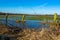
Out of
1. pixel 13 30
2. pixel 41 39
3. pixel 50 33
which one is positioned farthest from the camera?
pixel 13 30

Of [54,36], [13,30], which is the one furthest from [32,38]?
[13,30]

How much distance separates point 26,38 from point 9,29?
4378 millimetres

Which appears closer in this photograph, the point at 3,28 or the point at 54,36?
the point at 54,36

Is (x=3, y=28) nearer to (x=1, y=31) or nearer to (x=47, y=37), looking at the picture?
(x=1, y=31)

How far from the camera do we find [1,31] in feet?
47.2

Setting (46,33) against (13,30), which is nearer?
(46,33)

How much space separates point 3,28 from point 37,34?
16.6 feet

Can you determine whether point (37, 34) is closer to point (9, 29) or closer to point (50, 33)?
point (50, 33)

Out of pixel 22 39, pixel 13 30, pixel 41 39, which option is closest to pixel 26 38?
pixel 22 39

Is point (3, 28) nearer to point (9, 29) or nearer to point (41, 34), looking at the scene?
point (9, 29)

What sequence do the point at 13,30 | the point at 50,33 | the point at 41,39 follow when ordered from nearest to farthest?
the point at 41,39 → the point at 50,33 → the point at 13,30

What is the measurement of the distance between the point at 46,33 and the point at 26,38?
41.1 inches

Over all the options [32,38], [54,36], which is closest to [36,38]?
[32,38]

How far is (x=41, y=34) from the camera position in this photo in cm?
1031
